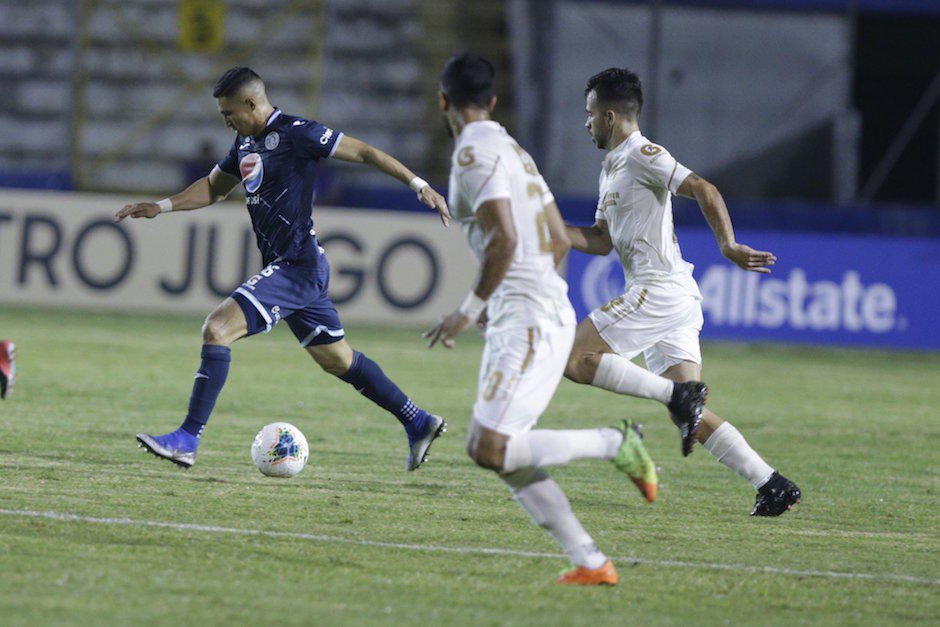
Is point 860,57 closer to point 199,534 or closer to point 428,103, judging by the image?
point 428,103

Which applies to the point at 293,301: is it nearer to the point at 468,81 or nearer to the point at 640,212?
the point at 640,212

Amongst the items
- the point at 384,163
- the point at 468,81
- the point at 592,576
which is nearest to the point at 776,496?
the point at 592,576

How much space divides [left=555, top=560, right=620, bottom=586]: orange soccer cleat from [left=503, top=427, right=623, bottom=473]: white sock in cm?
44

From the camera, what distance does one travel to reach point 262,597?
543cm

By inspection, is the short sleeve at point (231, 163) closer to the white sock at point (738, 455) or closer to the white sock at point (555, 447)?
the white sock at point (738, 455)

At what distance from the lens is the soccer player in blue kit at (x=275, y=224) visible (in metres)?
7.98

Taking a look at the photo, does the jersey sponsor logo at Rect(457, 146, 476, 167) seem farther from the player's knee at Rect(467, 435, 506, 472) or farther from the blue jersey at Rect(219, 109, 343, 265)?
the blue jersey at Rect(219, 109, 343, 265)

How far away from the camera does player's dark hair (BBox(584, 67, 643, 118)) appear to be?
7.68 meters

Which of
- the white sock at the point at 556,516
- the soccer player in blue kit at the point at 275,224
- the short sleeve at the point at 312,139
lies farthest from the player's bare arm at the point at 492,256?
the short sleeve at the point at 312,139

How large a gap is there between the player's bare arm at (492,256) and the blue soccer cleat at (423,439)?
3.01m

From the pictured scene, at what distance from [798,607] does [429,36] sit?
66.0 feet

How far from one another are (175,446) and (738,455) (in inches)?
116

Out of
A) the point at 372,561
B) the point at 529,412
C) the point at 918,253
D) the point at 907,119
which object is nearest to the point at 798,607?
the point at 529,412

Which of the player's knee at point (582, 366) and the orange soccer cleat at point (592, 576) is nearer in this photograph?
the orange soccer cleat at point (592, 576)
